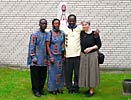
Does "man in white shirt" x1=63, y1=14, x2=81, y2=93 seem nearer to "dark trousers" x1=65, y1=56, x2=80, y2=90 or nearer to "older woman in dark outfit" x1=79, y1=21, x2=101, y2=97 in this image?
A: "dark trousers" x1=65, y1=56, x2=80, y2=90

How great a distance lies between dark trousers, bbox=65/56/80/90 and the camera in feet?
28.7

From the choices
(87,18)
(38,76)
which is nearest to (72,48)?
(38,76)

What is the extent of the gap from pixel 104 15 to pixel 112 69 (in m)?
1.54

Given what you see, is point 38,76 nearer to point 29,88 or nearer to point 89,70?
point 29,88

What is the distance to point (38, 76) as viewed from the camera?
339 inches

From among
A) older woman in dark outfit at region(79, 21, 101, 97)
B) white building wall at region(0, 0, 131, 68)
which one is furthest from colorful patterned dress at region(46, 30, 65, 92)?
white building wall at region(0, 0, 131, 68)

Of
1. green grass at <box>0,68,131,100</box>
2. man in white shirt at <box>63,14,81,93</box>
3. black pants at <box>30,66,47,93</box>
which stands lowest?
green grass at <box>0,68,131,100</box>

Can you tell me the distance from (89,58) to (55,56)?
72 centimetres

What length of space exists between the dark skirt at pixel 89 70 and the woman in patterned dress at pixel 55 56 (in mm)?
451

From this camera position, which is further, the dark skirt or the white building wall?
the white building wall

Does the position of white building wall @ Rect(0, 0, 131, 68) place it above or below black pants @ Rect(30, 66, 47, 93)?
above

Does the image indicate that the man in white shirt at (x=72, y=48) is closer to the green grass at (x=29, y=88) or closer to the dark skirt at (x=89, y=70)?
the dark skirt at (x=89, y=70)

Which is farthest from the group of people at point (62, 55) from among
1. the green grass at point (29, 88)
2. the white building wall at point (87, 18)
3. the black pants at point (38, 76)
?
the white building wall at point (87, 18)

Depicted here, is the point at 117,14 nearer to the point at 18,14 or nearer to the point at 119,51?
the point at 119,51
